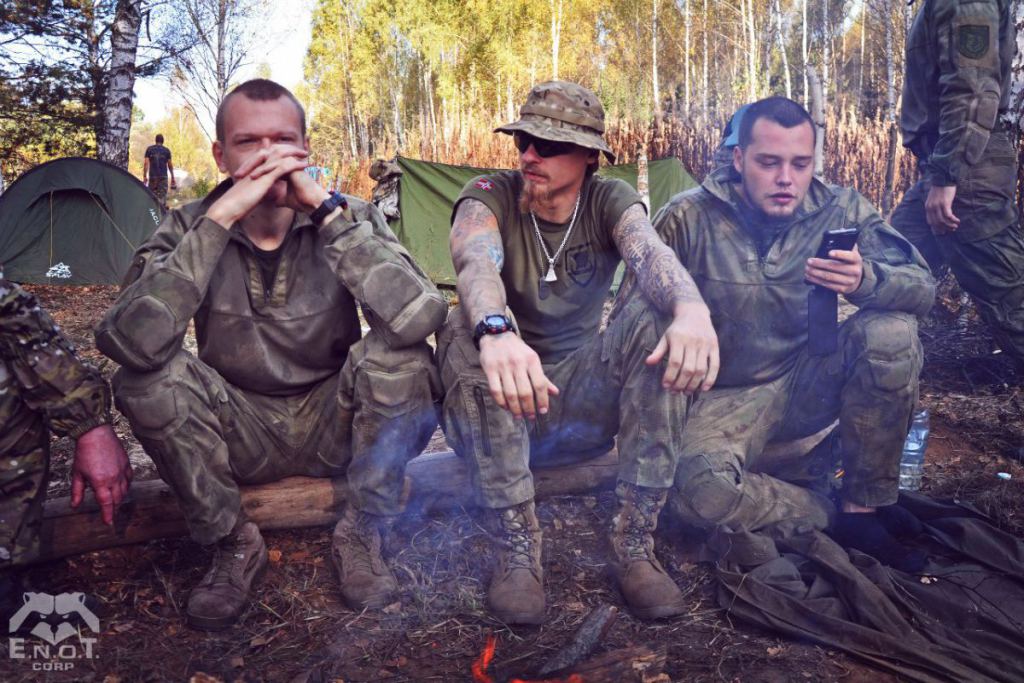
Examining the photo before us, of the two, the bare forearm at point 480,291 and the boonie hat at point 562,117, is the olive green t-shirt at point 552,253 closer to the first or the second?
the boonie hat at point 562,117

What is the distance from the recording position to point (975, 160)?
4164 millimetres

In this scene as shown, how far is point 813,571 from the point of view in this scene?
8.84 ft

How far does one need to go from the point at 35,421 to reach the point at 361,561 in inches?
48.2

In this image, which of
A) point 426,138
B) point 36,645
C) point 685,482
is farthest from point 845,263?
point 426,138

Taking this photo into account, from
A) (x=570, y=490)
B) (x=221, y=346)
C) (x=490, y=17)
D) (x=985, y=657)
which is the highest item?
(x=490, y=17)

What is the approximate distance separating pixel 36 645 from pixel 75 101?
12.9 meters

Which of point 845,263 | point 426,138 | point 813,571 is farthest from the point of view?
point 426,138

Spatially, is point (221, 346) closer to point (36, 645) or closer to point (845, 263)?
point (36, 645)

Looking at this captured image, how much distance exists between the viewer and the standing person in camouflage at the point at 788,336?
115 inches

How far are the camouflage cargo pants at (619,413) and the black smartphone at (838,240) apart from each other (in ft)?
2.67

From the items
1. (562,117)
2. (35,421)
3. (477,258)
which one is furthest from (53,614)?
(562,117)

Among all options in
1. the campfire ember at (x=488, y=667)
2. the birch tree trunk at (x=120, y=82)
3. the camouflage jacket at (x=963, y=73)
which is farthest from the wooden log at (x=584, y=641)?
the birch tree trunk at (x=120, y=82)

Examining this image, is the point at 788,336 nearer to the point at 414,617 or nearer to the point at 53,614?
the point at 414,617

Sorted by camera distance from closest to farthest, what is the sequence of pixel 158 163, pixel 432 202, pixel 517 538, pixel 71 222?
pixel 517 538 < pixel 432 202 < pixel 71 222 < pixel 158 163
